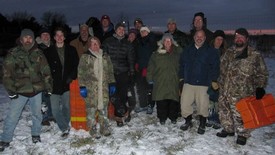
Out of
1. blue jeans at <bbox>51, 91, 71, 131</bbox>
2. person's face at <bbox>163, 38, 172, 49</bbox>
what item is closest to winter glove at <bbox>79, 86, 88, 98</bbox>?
blue jeans at <bbox>51, 91, 71, 131</bbox>

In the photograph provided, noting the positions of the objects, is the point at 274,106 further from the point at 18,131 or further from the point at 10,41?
the point at 10,41

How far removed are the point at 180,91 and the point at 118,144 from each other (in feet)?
6.75

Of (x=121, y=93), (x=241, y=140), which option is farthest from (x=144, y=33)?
(x=241, y=140)

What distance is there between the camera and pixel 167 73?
7.01 meters

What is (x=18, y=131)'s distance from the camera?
694 centimetres

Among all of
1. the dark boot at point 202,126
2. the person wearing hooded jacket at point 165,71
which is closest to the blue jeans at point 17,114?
the person wearing hooded jacket at point 165,71

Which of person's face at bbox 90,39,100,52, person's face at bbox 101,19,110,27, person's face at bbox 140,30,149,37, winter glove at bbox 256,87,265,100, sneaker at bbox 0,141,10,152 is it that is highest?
person's face at bbox 101,19,110,27

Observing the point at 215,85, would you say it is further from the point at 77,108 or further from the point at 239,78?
the point at 77,108

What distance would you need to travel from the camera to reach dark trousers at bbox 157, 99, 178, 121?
722 centimetres

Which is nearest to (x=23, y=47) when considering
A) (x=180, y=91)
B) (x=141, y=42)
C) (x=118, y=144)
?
(x=118, y=144)

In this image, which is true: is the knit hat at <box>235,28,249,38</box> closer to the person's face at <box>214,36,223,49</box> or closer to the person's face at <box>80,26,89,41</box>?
the person's face at <box>214,36,223,49</box>

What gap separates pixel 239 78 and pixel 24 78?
4.06 metres

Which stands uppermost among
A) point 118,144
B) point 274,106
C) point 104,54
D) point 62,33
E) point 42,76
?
point 62,33

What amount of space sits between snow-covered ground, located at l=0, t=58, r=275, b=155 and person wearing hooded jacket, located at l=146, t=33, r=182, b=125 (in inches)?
27.8
